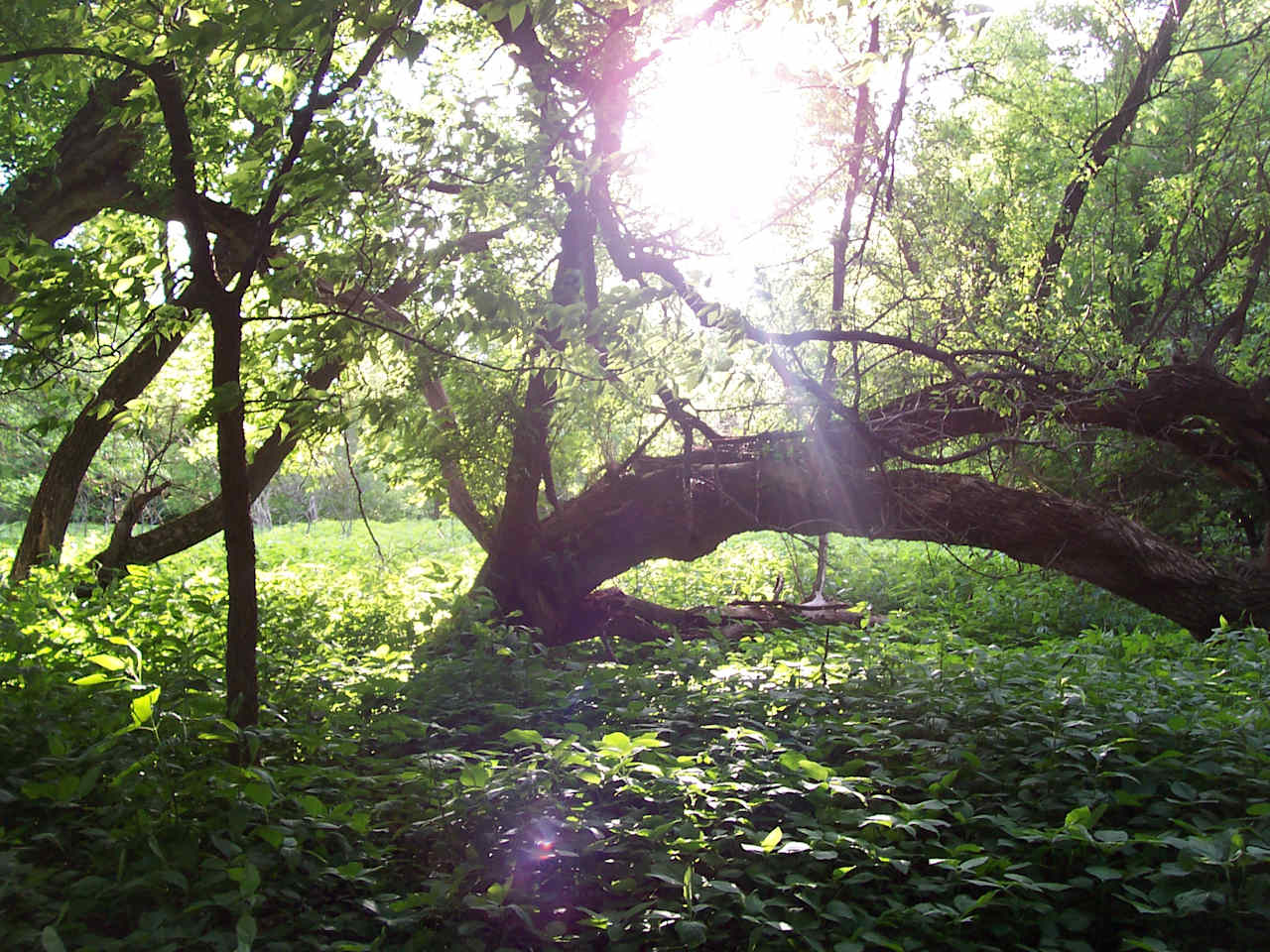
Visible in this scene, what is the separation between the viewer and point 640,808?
311 centimetres

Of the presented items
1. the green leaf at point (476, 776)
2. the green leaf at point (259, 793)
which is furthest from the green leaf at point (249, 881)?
the green leaf at point (476, 776)

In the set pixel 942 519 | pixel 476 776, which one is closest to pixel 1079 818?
pixel 476 776

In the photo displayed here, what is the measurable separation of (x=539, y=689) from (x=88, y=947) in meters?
2.73

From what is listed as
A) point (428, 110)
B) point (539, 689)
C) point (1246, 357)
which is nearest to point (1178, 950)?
point (539, 689)

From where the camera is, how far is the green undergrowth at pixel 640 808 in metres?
2.44

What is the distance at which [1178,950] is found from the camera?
243cm

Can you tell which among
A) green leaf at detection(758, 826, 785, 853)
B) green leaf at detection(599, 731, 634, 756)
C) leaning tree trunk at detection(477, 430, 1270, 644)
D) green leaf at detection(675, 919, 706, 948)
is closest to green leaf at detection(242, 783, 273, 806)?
green leaf at detection(599, 731, 634, 756)

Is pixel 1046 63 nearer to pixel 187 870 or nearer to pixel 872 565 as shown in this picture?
pixel 872 565

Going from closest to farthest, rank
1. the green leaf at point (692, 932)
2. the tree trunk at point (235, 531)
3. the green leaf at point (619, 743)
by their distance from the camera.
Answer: the green leaf at point (692, 932)
the green leaf at point (619, 743)
the tree trunk at point (235, 531)

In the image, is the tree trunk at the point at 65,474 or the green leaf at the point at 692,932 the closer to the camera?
the green leaf at the point at 692,932

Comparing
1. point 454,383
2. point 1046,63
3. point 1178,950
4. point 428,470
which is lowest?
point 1178,950

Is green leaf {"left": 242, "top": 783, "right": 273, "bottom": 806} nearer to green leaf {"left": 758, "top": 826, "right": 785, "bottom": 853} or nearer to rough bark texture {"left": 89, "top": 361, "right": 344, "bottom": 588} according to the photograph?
green leaf {"left": 758, "top": 826, "right": 785, "bottom": 853}

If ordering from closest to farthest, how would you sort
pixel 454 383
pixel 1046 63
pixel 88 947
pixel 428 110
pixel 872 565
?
1. pixel 88 947
2. pixel 428 110
3. pixel 454 383
4. pixel 872 565
5. pixel 1046 63

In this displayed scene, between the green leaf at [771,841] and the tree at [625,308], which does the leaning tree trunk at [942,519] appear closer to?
the tree at [625,308]
